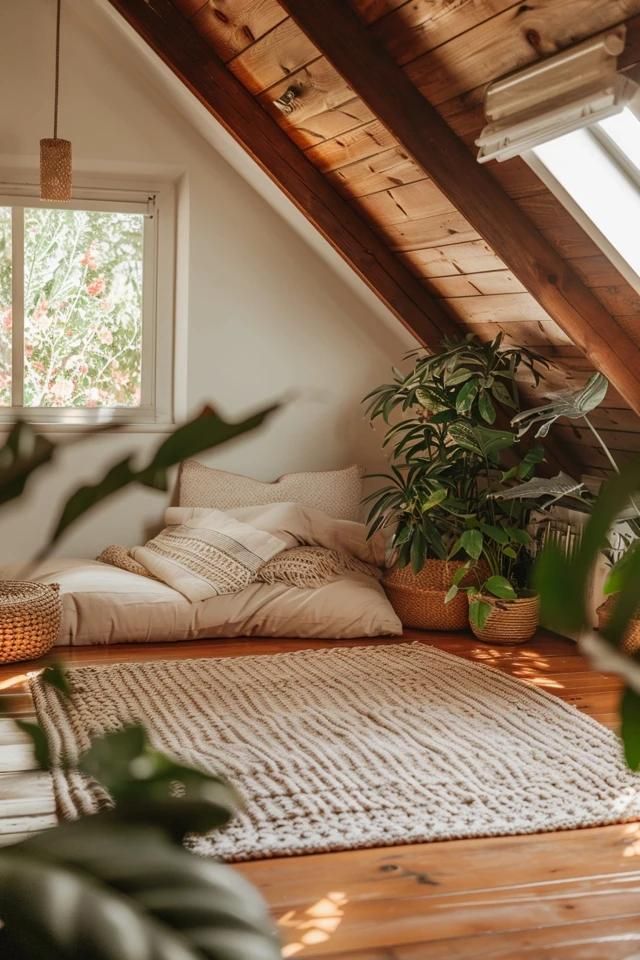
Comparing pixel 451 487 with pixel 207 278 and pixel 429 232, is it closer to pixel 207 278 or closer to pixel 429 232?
pixel 429 232

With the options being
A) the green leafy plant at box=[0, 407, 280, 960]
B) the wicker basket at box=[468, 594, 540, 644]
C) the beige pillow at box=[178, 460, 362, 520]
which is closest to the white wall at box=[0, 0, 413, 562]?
the beige pillow at box=[178, 460, 362, 520]

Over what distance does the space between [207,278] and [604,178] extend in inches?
80.3

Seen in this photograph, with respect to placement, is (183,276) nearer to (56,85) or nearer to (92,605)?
(56,85)

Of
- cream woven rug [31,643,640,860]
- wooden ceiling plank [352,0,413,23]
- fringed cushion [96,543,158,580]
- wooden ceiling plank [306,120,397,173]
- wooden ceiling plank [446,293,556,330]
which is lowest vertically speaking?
cream woven rug [31,643,640,860]

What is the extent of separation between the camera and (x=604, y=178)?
3480 millimetres

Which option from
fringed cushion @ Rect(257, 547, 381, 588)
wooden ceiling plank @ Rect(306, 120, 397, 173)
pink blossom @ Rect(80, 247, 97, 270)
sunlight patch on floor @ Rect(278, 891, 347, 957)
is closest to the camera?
sunlight patch on floor @ Rect(278, 891, 347, 957)

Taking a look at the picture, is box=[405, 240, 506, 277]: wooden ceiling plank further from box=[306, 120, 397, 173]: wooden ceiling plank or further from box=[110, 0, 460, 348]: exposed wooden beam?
box=[306, 120, 397, 173]: wooden ceiling plank

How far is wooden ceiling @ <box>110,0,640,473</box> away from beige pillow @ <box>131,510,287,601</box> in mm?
1178

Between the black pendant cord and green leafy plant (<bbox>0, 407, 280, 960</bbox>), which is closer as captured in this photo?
green leafy plant (<bbox>0, 407, 280, 960</bbox>)

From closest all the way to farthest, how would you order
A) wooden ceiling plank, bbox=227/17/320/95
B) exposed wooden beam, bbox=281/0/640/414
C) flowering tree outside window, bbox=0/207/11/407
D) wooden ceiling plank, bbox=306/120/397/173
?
exposed wooden beam, bbox=281/0/640/414
wooden ceiling plank, bbox=227/17/320/95
wooden ceiling plank, bbox=306/120/397/173
flowering tree outside window, bbox=0/207/11/407

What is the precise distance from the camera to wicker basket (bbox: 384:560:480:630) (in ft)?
14.8

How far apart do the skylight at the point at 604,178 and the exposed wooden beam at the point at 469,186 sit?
255 mm

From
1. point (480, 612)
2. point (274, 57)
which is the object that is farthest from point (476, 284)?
point (480, 612)

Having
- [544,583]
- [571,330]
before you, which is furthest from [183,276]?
[544,583]
